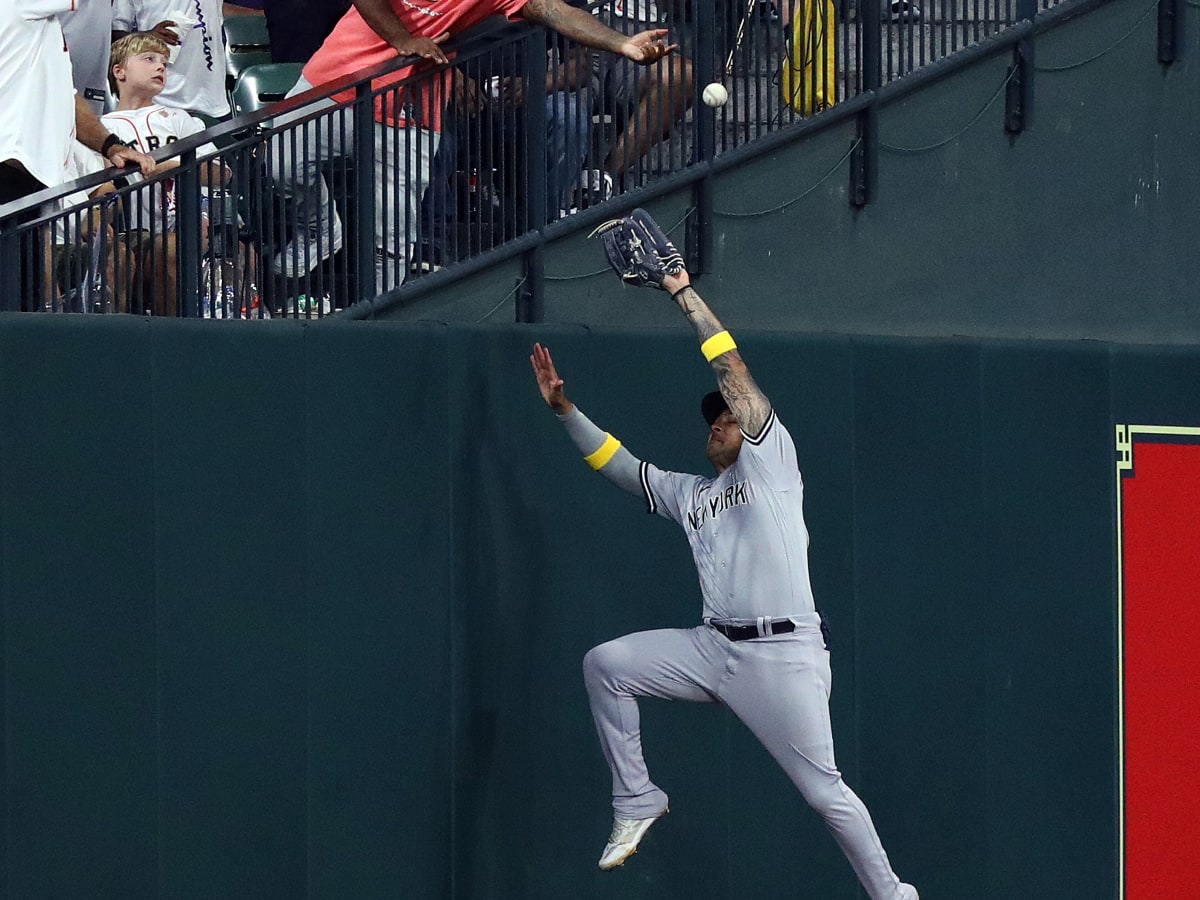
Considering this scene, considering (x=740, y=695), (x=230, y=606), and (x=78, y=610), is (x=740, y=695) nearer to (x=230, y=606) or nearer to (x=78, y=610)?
(x=230, y=606)

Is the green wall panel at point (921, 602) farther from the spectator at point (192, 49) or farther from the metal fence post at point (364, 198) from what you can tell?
the spectator at point (192, 49)

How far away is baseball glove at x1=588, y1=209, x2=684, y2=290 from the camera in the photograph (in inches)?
277

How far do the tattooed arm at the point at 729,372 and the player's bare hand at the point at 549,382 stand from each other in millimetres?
521

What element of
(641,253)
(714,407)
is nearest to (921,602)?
(714,407)

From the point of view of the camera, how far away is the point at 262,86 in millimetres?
10078

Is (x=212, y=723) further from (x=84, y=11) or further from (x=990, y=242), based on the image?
(x=990, y=242)

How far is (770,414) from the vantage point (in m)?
7.06

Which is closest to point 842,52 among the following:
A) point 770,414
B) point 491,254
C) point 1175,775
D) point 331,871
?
point 491,254

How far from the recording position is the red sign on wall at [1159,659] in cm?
958

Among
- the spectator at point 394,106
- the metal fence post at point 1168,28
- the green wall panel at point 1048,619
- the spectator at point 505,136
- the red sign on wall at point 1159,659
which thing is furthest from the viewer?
the metal fence post at point 1168,28

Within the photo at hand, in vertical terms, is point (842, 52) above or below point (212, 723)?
above

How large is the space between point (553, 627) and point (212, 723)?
4.81 ft

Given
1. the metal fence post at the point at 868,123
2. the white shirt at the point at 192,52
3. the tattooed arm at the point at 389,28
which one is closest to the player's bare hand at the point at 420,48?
the tattooed arm at the point at 389,28

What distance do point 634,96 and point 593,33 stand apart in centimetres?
51
